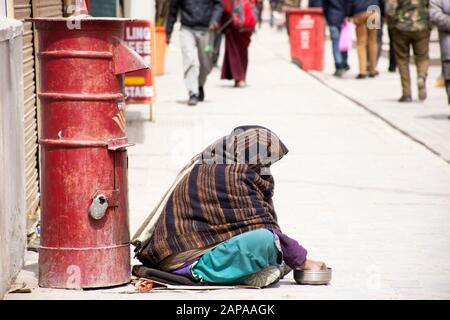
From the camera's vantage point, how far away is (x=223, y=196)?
6367 mm

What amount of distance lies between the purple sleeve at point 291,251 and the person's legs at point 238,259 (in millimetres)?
57

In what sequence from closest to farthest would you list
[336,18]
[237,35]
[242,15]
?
[242,15] < [237,35] < [336,18]

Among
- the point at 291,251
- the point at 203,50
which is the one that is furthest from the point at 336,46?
the point at 291,251

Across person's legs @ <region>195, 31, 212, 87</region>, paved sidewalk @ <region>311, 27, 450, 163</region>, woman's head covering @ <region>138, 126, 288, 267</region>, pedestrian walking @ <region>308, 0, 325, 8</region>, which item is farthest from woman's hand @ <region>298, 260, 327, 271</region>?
pedestrian walking @ <region>308, 0, 325, 8</region>

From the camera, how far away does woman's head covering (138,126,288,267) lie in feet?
20.9

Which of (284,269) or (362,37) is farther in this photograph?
(362,37)

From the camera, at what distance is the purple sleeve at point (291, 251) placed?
641cm

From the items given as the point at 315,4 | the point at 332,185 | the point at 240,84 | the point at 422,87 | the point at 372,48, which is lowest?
the point at 332,185

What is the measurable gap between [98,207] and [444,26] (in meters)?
8.81

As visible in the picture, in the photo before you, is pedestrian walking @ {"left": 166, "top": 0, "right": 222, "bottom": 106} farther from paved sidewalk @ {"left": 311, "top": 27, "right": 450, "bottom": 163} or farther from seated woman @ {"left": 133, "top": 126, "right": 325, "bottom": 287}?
seated woman @ {"left": 133, "top": 126, "right": 325, "bottom": 287}

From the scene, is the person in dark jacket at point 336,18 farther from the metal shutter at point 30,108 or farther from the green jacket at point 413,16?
the metal shutter at point 30,108

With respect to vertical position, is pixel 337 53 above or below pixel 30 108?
below

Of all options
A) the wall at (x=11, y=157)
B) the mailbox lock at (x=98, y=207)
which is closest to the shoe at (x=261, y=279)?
the mailbox lock at (x=98, y=207)

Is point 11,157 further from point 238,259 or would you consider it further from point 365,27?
point 365,27
